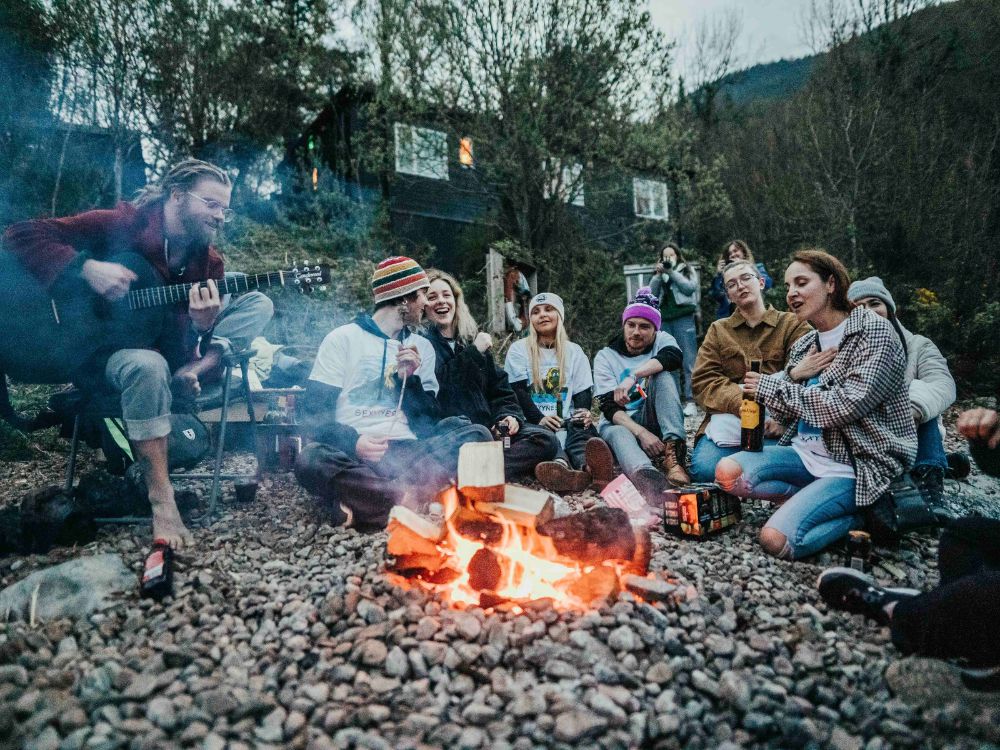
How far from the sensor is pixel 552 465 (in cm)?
393

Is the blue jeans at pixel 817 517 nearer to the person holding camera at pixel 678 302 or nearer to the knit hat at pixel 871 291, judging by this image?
the knit hat at pixel 871 291

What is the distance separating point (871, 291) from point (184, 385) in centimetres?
429

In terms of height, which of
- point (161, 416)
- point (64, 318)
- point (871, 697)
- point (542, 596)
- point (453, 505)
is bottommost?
point (871, 697)

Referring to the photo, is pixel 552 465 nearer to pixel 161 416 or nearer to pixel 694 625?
pixel 694 625

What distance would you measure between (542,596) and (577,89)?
11754mm

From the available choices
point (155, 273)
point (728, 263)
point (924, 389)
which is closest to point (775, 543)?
point (924, 389)

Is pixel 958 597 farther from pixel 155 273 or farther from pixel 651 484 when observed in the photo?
pixel 155 273

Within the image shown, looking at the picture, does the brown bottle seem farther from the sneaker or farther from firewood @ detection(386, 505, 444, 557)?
firewood @ detection(386, 505, 444, 557)

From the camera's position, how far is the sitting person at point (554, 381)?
452cm

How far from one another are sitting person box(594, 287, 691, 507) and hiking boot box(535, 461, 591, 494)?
0.34m

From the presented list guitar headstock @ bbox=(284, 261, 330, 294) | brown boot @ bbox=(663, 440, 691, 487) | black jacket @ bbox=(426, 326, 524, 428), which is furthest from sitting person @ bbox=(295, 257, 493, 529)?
brown boot @ bbox=(663, 440, 691, 487)

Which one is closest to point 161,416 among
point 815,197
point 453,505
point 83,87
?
point 453,505

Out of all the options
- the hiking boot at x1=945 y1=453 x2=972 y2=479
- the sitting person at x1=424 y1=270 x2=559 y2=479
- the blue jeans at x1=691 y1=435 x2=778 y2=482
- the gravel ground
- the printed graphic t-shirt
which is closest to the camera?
the gravel ground

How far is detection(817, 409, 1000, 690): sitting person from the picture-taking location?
1809mm
